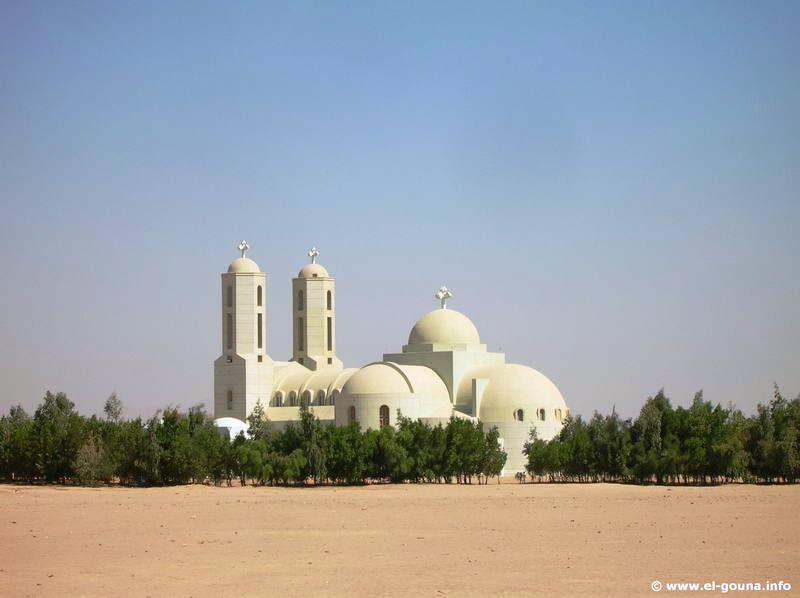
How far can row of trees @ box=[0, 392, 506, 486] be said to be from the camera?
48.0 meters

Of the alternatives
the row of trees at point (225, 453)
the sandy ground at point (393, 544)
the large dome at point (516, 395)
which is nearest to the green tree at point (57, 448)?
the row of trees at point (225, 453)

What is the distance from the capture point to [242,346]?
70.9 metres

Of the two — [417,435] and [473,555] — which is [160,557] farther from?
[417,435]

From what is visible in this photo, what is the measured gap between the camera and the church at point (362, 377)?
63031 millimetres

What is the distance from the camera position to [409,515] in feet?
107

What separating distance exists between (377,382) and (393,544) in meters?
38.3

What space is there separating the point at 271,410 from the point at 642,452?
88.1ft

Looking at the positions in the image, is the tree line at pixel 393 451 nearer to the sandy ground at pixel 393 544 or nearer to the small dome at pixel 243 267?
the sandy ground at pixel 393 544

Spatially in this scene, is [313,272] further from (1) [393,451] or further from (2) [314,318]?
(1) [393,451]

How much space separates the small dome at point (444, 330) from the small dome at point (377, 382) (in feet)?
17.5

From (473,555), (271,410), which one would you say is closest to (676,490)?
(473,555)

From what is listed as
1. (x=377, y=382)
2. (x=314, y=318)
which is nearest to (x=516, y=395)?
(x=377, y=382)

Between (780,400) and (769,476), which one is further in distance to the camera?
(780,400)

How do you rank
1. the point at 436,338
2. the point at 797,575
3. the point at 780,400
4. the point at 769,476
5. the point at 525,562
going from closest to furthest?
the point at 797,575 → the point at 525,562 → the point at 769,476 → the point at 780,400 → the point at 436,338
